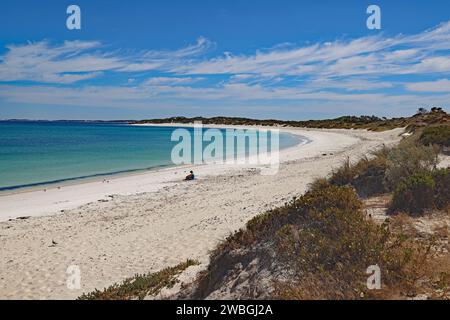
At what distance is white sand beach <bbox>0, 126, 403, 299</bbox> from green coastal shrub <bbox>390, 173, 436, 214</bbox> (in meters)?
3.82

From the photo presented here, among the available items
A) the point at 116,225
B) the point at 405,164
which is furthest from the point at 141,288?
the point at 405,164

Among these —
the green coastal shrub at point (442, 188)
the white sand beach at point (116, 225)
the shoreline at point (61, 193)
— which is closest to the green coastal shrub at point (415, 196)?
the green coastal shrub at point (442, 188)

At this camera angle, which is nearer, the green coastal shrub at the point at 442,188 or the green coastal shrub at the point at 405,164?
the green coastal shrub at the point at 442,188

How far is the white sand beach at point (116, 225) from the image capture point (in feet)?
27.9

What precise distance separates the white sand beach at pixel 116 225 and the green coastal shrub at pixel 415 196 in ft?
12.5

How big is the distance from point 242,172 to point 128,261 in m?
15.2

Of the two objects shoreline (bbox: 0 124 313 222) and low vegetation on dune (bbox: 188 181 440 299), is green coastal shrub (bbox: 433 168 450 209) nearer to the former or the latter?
low vegetation on dune (bbox: 188 181 440 299)

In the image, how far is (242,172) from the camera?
23812 millimetres

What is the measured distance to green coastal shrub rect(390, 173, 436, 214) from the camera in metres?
7.89

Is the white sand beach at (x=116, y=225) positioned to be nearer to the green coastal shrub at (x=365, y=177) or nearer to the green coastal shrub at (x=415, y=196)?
the green coastal shrub at (x=365, y=177)

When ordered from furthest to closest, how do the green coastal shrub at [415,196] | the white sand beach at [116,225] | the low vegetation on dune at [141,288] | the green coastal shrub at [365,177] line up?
the green coastal shrub at [365,177] → the white sand beach at [116,225] → the green coastal shrub at [415,196] → the low vegetation on dune at [141,288]

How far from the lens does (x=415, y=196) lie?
8023mm
